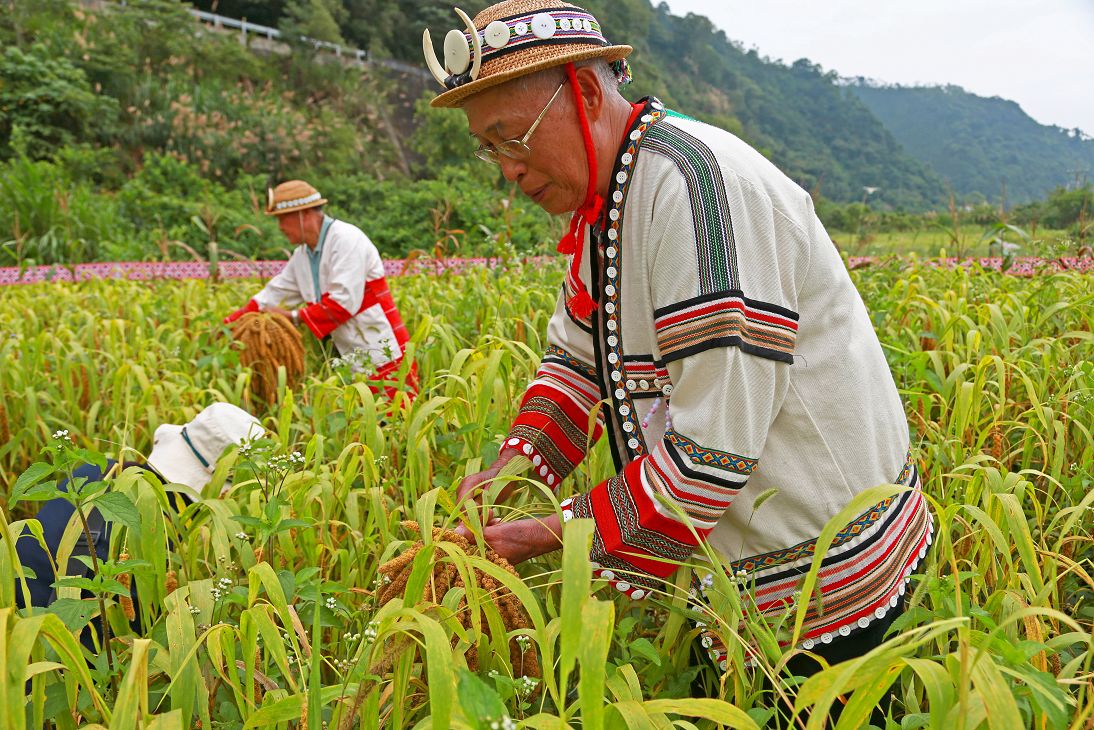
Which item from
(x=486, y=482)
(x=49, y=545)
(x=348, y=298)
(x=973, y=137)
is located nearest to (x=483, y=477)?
(x=486, y=482)

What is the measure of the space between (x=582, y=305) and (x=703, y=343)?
368mm

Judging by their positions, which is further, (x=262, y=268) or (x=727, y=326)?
(x=262, y=268)

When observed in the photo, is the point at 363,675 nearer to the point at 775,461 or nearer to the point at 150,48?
the point at 775,461

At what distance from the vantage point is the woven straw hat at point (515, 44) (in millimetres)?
1154

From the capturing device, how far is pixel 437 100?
1233 millimetres

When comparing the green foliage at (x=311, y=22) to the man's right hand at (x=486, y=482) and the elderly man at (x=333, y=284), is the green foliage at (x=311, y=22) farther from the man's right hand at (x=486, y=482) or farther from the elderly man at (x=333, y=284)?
the man's right hand at (x=486, y=482)

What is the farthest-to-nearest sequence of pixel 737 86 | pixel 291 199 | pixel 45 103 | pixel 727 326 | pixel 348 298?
pixel 737 86, pixel 45 103, pixel 291 199, pixel 348 298, pixel 727 326

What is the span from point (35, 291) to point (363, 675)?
16.6 ft

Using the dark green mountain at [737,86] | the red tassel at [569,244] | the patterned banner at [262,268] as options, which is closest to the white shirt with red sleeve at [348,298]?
the patterned banner at [262,268]

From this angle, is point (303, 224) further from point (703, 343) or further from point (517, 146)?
point (703, 343)

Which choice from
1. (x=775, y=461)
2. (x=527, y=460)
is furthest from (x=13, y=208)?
(x=775, y=461)

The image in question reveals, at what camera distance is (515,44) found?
1.16 meters

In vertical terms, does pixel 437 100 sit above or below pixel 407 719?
above

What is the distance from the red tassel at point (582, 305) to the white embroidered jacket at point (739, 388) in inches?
1.8
